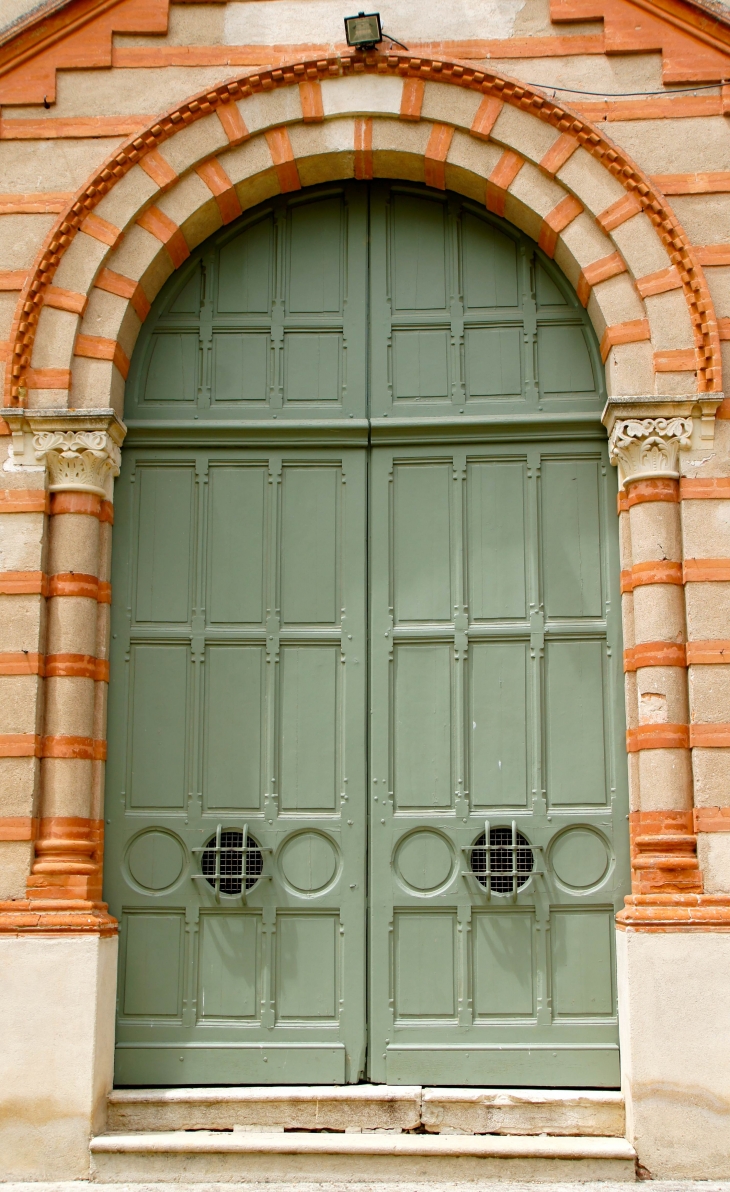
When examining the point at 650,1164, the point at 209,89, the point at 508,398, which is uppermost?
the point at 209,89

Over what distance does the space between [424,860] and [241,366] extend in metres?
3.07

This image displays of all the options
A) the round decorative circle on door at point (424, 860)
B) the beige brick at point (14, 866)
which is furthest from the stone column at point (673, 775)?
the beige brick at point (14, 866)

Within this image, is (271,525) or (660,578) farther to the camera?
(271,525)

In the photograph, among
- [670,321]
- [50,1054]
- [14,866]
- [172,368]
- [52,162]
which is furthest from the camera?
[172,368]

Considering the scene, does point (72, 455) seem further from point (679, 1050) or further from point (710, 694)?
point (679, 1050)

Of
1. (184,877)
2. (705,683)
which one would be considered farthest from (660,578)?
(184,877)

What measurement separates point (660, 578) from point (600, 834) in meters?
1.44

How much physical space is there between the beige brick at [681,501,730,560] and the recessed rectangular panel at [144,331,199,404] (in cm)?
293

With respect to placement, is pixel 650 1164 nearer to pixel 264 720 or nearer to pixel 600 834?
pixel 600 834

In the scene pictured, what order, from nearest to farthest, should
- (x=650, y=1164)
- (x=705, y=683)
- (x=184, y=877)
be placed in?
(x=650, y=1164) → (x=705, y=683) → (x=184, y=877)

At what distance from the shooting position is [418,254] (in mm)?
7125

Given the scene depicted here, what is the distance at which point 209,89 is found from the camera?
22.2 ft

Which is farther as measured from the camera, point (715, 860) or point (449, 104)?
point (449, 104)

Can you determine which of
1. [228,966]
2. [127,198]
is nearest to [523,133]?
[127,198]
